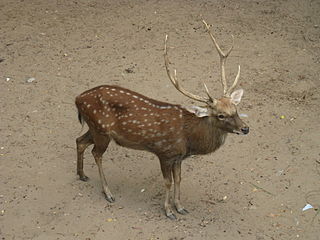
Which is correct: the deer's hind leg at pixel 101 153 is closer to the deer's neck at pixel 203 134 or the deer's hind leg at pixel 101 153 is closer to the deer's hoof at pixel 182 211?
the deer's hoof at pixel 182 211

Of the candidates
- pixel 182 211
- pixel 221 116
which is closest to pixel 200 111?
pixel 221 116

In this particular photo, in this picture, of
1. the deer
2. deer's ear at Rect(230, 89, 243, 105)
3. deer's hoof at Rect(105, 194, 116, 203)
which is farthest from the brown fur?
deer's hoof at Rect(105, 194, 116, 203)

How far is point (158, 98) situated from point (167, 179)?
7.09 ft

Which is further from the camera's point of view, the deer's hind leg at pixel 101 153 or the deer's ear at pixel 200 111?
the deer's hind leg at pixel 101 153

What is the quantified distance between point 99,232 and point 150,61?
12.4ft

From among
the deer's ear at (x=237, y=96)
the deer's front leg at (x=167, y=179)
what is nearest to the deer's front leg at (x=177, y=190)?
the deer's front leg at (x=167, y=179)

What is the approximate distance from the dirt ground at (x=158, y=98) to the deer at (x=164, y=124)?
623 mm

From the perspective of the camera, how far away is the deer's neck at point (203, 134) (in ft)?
17.6

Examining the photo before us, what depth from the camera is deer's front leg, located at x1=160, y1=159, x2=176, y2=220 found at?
5.52 meters

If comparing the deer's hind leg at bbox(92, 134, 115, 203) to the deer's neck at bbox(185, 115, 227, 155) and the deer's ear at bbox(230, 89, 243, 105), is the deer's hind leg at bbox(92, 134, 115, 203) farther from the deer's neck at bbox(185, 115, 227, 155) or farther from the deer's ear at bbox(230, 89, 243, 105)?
the deer's ear at bbox(230, 89, 243, 105)

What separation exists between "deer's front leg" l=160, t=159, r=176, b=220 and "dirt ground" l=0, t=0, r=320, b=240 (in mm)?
113

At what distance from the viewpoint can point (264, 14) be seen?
377 inches

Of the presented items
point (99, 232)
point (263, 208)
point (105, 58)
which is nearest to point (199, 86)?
point (105, 58)

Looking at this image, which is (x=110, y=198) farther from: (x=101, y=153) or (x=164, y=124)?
(x=164, y=124)
